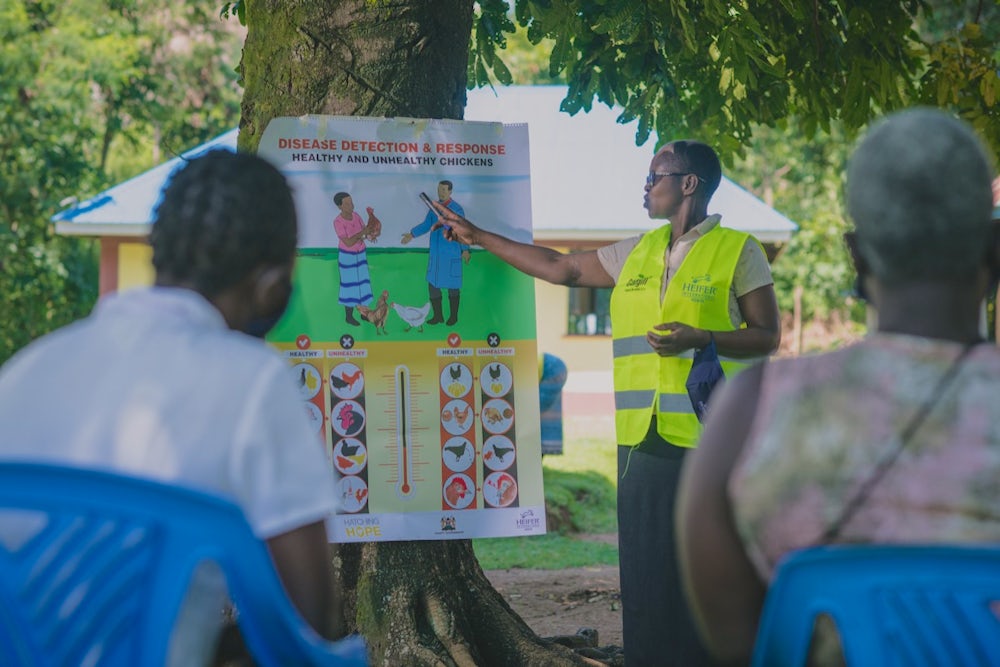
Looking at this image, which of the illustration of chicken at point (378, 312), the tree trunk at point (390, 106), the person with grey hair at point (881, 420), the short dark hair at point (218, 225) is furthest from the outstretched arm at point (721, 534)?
the illustration of chicken at point (378, 312)

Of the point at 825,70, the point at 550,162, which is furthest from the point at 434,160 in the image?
the point at 550,162

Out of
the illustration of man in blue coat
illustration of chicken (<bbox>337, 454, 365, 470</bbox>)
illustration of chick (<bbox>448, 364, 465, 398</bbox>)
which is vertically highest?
the illustration of man in blue coat

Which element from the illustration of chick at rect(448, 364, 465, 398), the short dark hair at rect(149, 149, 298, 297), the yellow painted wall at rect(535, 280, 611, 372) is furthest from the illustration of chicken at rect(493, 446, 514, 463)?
the yellow painted wall at rect(535, 280, 611, 372)

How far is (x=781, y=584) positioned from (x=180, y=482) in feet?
3.05

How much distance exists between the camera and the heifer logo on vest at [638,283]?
15.3 feet

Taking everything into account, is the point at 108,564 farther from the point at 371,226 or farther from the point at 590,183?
the point at 590,183

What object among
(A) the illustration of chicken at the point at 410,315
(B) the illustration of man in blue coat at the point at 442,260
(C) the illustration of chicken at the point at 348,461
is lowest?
(C) the illustration of chicken at the point at 348,461

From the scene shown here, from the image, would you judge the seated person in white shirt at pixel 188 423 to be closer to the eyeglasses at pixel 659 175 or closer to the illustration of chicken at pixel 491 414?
Answer: the illustration of chicken at pixel 491 414

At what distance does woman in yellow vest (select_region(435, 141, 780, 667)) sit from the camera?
14.9ft

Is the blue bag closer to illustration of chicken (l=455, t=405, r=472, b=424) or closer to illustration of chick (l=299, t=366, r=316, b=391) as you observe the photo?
illustration of chicken (l=455, t=405, r=472, b=424)

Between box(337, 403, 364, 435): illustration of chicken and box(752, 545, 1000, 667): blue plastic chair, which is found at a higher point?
→ box(337, 403, 364, 435): illustration of chicken

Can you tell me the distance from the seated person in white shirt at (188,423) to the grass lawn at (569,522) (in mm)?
7551

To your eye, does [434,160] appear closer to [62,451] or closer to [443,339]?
[443,339]

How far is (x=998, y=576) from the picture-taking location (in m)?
1.73
